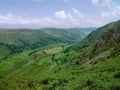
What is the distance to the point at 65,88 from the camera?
56281mm

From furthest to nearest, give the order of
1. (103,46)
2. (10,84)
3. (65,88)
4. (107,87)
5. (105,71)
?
(103,46), (10,84), (105,71), (65,88), (107,87)

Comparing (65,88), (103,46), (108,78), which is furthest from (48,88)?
(103,46)

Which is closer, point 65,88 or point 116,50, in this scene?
point 65,88

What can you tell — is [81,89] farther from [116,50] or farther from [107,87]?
[116,50]

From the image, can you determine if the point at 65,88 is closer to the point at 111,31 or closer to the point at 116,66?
the point at 116,66

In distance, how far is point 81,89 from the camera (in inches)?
2039

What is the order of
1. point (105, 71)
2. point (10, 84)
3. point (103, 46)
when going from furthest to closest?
point (103, 46) < point (10, 84) < point (105, 71)

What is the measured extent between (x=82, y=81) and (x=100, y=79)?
4.62 m

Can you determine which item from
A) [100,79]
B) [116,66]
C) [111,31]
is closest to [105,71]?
[116,66]

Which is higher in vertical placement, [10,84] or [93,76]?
[93,76]

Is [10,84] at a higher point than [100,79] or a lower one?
lower

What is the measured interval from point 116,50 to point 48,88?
3888 cm

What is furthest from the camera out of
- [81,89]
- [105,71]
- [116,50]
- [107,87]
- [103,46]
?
[103,46]

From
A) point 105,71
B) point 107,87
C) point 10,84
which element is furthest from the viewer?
point 10,84
